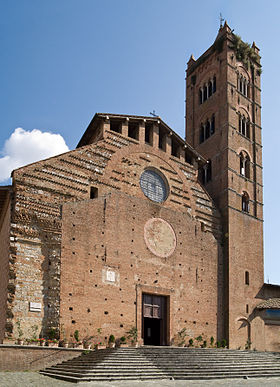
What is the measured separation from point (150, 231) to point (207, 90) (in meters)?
14.2

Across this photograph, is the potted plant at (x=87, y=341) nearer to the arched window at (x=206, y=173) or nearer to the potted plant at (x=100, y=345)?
the potted plant at (x=100, y=345)

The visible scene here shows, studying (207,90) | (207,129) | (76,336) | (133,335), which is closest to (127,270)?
(133,335)

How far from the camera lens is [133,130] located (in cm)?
2747

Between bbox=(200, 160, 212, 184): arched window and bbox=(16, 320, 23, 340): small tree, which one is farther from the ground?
bbox=(200, 160, 212, 184): arched window

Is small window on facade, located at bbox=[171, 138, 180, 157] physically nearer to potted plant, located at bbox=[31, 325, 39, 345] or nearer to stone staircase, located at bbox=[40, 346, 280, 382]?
stone staircase, located at bbox=[40, 346, 280, 382]

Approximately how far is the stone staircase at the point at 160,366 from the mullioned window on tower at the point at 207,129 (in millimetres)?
16277

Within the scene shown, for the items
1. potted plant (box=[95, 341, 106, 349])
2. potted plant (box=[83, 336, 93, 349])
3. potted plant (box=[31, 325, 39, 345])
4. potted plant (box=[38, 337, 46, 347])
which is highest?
potted plant (box=[31, 325, 39, 345])

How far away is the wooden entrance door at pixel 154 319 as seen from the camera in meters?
23.8

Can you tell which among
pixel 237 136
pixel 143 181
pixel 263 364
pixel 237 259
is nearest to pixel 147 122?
pixel 143 181

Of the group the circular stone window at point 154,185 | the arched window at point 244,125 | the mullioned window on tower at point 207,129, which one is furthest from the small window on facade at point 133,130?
the arched window at point 244,125

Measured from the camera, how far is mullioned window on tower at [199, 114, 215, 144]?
32844 millimetres

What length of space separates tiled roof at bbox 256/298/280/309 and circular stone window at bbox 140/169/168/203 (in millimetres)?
8845

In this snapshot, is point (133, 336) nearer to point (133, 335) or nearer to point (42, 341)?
point (133, 335)

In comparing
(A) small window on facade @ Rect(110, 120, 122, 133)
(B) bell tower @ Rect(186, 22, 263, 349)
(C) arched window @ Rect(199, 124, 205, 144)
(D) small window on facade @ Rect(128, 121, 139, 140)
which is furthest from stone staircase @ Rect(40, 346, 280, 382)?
(C) arched window @ Rect(199, 124, 205, 144)
